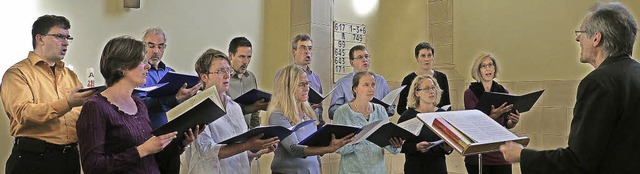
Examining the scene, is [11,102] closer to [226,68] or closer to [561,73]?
[226,68]

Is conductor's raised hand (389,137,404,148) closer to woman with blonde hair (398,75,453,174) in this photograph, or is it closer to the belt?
woman with blonde hair (398,75,453,174)

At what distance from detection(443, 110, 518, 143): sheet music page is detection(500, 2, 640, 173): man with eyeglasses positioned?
30 cm

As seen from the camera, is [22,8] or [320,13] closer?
[22,8]

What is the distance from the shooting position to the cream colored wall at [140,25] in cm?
425

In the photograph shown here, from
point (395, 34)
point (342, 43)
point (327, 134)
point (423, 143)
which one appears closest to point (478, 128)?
point (327, 134)

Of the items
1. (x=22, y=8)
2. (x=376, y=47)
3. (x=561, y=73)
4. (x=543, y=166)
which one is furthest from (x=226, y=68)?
(x=376, y=47)

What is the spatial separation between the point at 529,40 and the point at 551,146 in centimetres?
104

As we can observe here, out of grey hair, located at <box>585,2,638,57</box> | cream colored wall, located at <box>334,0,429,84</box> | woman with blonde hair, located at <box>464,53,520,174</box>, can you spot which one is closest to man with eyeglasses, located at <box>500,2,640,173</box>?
grey hair, located at <box>585,2,638,57</box>

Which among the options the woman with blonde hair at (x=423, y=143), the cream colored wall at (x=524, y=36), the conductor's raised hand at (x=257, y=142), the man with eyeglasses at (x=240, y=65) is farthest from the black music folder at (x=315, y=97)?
the cream colored wall at (x=524, y=36)

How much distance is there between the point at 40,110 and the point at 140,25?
2432mm

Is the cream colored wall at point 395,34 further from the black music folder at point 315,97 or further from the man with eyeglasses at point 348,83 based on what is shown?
the black music folder at point 315,97

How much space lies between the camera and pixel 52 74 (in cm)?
291

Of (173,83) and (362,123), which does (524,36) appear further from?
(173,83)

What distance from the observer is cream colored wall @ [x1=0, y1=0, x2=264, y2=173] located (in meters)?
4.25
